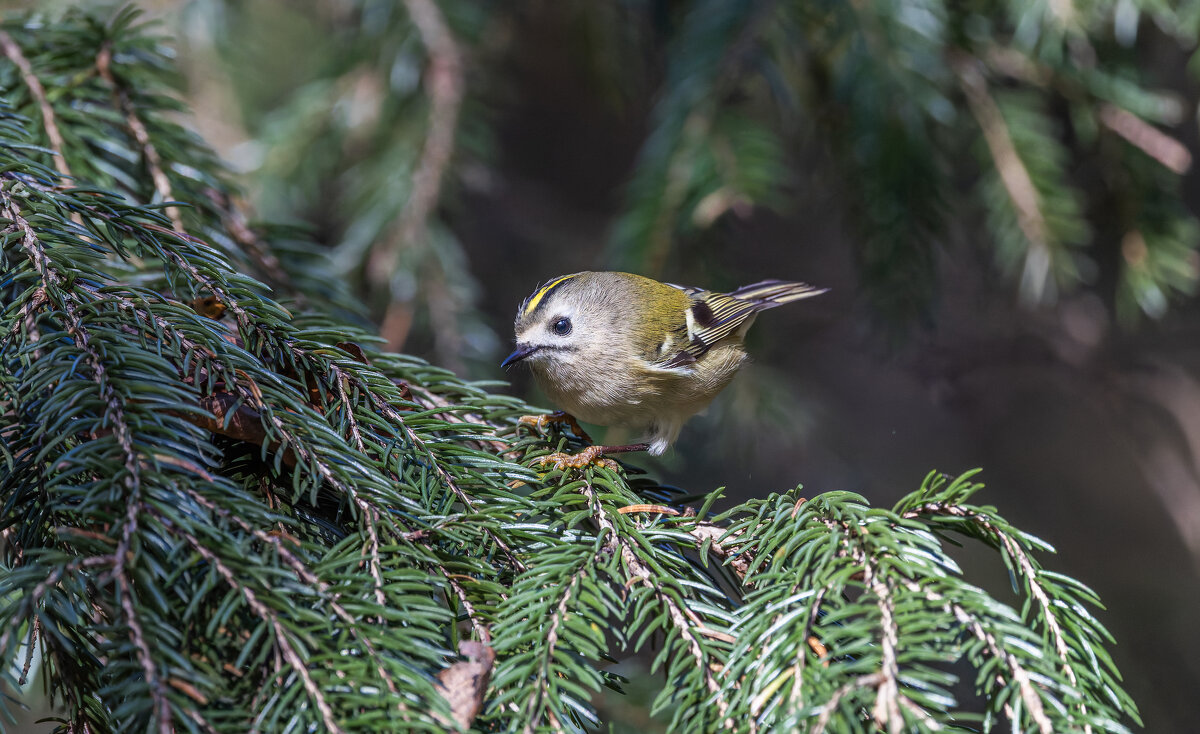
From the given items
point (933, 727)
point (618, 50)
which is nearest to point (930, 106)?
point (618, 50)

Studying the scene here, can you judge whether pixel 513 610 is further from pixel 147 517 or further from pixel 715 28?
pixel 715 28

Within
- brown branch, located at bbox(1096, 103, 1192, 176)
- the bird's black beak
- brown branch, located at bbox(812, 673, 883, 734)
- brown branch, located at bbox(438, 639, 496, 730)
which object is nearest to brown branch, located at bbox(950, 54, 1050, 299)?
brown branch, located at bbox(1096, 103, 1192, 176)

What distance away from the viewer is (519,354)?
5.29ft

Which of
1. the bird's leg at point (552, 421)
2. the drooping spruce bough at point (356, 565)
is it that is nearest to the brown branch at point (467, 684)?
the drooping spruce bough at point (356, 565)

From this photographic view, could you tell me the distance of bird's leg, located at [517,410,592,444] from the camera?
49.6 inches

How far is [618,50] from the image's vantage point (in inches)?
94.0

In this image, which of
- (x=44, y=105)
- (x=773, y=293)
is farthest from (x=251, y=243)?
(x=773, y=293)

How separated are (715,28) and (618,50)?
0.69 m

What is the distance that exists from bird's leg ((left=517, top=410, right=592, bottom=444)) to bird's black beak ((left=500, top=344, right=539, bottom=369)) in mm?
202

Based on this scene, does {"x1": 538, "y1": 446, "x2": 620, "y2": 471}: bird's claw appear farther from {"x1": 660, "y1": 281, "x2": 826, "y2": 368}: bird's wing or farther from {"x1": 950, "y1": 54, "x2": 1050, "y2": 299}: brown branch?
{"x1": 950, "y1": 54, "x2": 1050, "y2": 299}: brown branch

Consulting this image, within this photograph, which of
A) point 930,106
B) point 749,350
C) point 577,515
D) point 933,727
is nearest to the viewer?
point 933,727

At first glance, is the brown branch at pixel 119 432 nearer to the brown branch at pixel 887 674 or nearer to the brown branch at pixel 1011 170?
the brown branch at pixel 887 674

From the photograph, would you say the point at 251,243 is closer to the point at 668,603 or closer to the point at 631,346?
the point at 631,346

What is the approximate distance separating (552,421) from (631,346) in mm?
406
